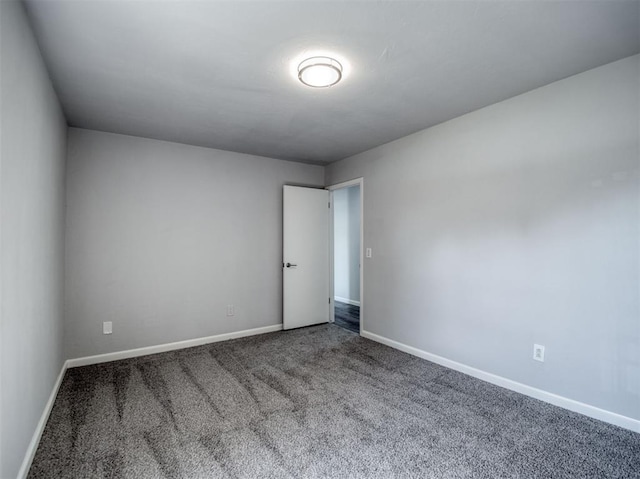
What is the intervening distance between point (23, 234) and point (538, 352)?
353cm

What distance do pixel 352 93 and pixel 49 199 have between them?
2445 millimetres

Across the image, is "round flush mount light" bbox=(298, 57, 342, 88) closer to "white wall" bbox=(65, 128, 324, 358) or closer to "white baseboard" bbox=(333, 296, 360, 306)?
"white wall" bbox=(65, 128, 324, 358)

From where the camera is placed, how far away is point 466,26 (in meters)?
1.77

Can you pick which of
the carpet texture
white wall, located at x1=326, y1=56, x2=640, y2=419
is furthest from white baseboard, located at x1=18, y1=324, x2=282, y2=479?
white wall, located at x1=326, y1=56, x2=640, y2=419

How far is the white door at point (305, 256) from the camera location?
4516 millimetres

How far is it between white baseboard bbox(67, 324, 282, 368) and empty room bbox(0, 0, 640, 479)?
0.02m

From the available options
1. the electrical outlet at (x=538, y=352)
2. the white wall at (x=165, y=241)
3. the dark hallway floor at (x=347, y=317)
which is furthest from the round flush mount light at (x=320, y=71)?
the dark hallway floor at (x=347, y=317)

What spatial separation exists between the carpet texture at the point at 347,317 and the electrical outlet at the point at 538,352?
2271 mm

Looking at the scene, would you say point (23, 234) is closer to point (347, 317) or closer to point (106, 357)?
point (106, 357)

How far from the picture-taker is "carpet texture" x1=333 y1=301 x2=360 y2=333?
4.71 meters

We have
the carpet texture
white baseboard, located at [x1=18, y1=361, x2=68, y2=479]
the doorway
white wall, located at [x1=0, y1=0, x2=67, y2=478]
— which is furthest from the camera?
the doorway

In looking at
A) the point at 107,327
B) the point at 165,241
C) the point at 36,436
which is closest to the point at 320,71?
the point at 165,241

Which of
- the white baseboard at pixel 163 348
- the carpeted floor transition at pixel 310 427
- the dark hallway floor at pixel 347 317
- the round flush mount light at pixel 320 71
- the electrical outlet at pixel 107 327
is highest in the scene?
the round flush mount light at pixel 320 71

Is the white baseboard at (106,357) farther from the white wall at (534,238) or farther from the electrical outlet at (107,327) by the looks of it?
the white wall at (534,238)
